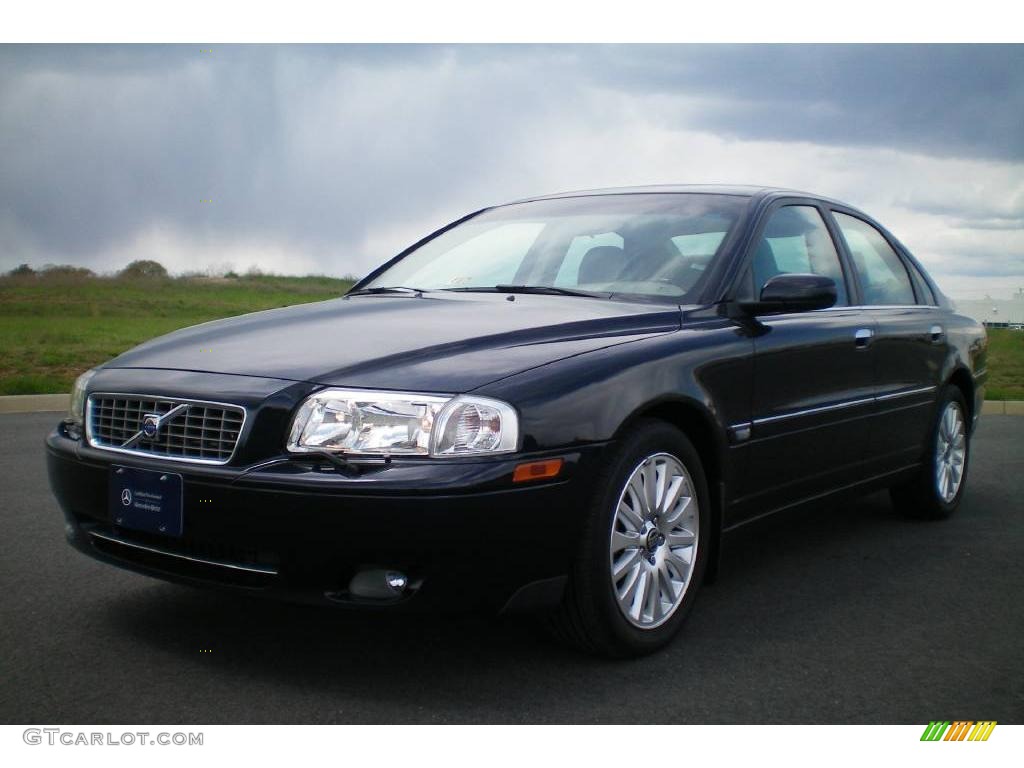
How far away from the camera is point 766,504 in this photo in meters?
4.07

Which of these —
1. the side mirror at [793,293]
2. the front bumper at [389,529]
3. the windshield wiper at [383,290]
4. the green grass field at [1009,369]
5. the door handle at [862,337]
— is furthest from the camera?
→ the green grass field at [1009,369]

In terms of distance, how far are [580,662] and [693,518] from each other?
630 mm

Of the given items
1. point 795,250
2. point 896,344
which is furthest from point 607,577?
point 896,344

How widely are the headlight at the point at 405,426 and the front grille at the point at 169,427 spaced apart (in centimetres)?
22

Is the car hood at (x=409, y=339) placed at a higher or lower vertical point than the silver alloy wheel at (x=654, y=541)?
higher

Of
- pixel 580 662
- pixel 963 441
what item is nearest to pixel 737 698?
pixel 580 662

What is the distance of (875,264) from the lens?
525 cm

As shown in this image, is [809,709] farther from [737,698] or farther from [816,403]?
[816,403]

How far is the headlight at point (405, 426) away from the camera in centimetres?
287

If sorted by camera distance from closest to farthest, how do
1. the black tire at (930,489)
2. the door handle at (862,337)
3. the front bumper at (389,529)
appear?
the front bumper at (389,529) → the door handle at (862,337) → the black tire at (930,489)

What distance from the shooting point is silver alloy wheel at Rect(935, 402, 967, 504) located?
5.57 meters

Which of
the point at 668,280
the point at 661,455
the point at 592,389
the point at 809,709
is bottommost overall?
the point at 809,709

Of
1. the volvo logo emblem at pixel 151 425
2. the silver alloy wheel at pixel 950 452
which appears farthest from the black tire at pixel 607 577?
the silver alloy wheel at pixel 950 452

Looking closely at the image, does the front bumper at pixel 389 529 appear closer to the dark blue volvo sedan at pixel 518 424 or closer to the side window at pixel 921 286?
the dark blue volvo sedan at pixel 518 424
